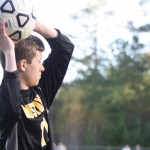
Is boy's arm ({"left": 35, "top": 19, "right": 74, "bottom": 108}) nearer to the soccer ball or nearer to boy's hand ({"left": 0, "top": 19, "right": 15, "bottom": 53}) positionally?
the soccer ball

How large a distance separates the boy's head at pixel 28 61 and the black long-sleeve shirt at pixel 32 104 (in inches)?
4.0

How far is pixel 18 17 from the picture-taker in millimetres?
3512

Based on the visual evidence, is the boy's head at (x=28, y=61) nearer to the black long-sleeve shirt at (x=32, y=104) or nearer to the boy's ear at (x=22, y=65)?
the boy's ear at (x=22, y=65)

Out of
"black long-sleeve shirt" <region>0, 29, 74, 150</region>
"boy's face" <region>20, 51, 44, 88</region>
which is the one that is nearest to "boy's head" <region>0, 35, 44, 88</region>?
"boy's face" <region>20, 51, 44, 88</region>

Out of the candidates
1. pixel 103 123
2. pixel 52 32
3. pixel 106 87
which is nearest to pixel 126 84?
pixel 106 87

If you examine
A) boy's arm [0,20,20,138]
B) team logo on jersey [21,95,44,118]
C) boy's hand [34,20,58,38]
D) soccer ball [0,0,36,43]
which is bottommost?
team logo on jersey [21,95,44,118]

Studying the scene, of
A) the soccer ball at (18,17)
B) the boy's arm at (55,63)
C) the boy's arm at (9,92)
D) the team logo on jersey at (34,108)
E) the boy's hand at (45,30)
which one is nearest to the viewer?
the boy's arm at (9,92)

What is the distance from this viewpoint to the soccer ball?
11.2 ft

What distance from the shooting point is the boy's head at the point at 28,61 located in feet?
11.7

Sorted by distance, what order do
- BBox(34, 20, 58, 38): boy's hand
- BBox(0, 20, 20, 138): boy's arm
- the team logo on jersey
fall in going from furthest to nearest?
1. BBox(34, 20, 58, 38): boy's hand
2. the team logo on jersey
3. BBox(0, 20, 20, 138): boy's arm

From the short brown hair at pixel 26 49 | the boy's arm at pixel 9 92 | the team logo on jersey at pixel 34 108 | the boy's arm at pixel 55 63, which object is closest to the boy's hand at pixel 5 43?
the boy's arm at pixel 9 92

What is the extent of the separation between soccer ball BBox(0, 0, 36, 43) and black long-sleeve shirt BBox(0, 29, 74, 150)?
418 mm

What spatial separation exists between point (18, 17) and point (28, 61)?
33 cm

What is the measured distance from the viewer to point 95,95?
45719 millimetres
